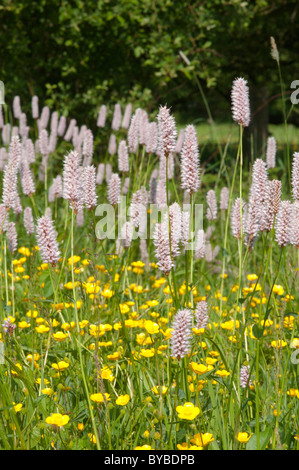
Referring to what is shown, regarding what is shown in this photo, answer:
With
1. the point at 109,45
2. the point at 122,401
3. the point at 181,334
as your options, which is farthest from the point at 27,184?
the point at 109,45

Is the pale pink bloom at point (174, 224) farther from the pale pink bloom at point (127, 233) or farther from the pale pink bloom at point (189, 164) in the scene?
the pale pink bloom at point (127, 233)

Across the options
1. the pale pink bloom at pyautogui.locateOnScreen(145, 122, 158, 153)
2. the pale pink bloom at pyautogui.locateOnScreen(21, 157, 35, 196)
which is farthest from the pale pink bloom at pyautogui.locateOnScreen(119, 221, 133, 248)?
the pale pink bloom at pyautogui.locateOnScreen(145, 122, 158, 153)

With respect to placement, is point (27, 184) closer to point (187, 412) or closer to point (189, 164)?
point (189, 164)

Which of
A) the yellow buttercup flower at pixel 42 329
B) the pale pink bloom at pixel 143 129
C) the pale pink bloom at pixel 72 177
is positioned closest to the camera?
the pale pink bloom at pixel 72 177

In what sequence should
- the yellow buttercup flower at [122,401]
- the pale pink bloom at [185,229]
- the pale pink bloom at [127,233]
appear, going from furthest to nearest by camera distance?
the pale pink bloom at [127,233] → the pale pink bloom at [185,229] → the yellow buttercup flower at [122,401]

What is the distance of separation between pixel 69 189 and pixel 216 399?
2.92 feet

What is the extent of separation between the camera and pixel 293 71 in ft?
29.3

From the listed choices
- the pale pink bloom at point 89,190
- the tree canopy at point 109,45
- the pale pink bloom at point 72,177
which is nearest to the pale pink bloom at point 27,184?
the pale pink bloom at point 89,190

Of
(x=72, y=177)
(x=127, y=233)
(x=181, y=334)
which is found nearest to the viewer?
(x=181, y=334)

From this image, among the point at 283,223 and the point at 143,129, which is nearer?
the point at 283,223

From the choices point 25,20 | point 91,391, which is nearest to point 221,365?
point 91,391

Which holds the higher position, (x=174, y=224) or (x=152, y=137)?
(x=152, y=137)

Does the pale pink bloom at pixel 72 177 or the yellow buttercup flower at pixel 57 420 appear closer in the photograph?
the yellow buttercup flower at pixel 57 420

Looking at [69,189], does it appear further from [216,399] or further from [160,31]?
[160,31]
